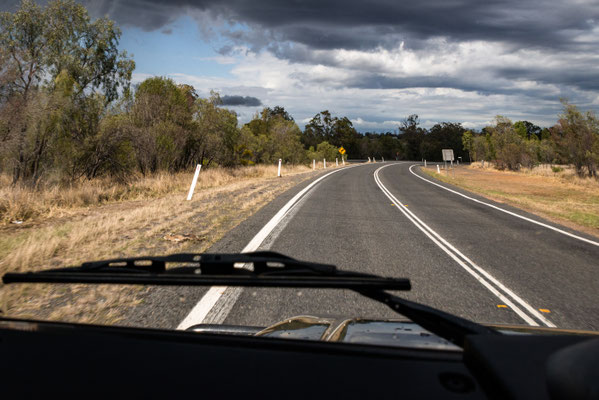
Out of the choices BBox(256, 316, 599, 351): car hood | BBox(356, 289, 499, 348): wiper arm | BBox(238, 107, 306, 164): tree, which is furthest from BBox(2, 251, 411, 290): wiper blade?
BBox(238, 107, 306, 164): tree

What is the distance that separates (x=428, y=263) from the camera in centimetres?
666

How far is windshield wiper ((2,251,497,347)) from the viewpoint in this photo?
6.09 feet

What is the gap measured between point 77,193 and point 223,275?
12.4 m

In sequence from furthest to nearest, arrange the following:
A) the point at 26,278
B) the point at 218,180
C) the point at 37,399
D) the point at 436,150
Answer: the point at 436,150 < the point at 218,180 < the point at 26,278 < the point at 37,399

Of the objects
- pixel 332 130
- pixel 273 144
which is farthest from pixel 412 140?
pixel 273 144

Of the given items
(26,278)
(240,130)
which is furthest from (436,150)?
(26,278)

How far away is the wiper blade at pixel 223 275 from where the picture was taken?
187cm

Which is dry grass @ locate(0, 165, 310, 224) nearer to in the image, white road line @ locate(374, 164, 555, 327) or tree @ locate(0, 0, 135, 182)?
tree @ locate(0, 0, 135, 182)

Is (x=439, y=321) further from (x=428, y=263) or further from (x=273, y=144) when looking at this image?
(x=273, y=144)

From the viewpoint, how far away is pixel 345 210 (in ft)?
40.5

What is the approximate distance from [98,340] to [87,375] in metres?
0.26

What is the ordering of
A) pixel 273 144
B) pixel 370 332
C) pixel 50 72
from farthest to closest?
pixel 273 144
pixel 50 72
pixel 370 332

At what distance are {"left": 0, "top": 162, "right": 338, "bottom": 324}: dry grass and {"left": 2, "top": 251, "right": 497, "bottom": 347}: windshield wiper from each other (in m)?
2.06

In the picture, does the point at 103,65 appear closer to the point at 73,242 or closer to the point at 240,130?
the point at 240,130
